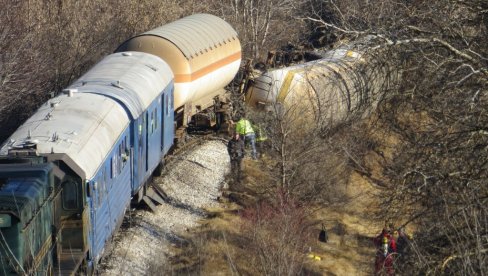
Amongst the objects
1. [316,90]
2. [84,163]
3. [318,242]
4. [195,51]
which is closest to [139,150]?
[318,242]

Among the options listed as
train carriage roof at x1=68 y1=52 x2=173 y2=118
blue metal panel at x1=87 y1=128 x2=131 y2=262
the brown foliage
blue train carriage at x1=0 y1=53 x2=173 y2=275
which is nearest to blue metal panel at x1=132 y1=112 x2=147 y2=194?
blue train carriage at x1=0 y1=53 x2=173 y2=275

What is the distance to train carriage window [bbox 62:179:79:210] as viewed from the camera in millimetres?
11820

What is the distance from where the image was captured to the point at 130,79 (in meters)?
17.0

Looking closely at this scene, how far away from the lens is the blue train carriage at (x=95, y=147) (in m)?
11.8

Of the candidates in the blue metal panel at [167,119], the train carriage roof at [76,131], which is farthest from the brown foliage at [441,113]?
the blue metal panel at [167,119]

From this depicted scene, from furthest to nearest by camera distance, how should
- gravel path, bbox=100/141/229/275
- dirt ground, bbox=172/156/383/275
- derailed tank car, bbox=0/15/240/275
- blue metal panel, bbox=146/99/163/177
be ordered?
1. blue metal panel, bbox=146/99/163/177
2. gravel path, bbox=100/141/229/275
3. dirt ground, bbox=172/156/383/275
4. derailed tank car, bbox=0/15/240/275

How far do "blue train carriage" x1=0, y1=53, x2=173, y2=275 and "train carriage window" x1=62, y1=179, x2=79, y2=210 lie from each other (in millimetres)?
14

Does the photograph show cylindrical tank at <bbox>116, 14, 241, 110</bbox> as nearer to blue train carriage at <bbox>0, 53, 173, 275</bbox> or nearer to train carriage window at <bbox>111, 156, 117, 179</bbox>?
blue train carriage at <bbox>0, 53, 173, 275</bbox>

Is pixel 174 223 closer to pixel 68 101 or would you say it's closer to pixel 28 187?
pixel 68 101

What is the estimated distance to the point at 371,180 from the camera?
19.5m

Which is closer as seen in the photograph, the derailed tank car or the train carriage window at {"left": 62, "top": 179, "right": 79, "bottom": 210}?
the derailed tank car

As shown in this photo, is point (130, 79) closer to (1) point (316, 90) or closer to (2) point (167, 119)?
(2) point (167, 119)

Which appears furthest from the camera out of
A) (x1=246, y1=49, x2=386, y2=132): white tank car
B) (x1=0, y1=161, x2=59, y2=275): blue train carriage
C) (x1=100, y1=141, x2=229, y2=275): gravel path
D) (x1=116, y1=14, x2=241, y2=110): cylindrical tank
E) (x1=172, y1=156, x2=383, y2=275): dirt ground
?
(x1=116, y1=14, x2=241, y2=110): cylindrical tank

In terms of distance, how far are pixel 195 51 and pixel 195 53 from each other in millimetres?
113
